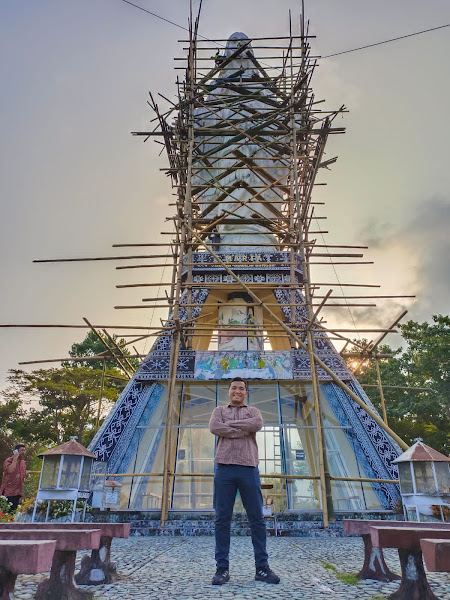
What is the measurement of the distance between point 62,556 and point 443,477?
5.81 metres

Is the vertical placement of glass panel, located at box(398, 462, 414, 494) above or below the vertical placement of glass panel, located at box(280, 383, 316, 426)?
below

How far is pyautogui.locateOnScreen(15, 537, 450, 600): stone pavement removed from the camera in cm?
305

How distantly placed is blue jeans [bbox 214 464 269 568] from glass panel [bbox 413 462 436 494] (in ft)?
13.1

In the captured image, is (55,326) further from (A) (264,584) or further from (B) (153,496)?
(A) (264,584)

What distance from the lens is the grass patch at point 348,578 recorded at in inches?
136

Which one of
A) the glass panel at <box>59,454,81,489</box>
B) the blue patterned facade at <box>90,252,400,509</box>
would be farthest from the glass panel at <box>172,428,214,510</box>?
the glass panel at <box>59,454,81,489</box>

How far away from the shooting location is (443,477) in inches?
263

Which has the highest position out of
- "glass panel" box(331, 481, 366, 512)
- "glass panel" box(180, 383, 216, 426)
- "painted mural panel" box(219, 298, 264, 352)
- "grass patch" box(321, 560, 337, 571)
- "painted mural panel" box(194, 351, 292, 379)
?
"painted mural panel" box(219, 298, 264, 352)

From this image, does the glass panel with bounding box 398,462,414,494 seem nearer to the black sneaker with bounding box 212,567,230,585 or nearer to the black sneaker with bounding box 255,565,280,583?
the black sneaker with bounding box 255,565,280,583

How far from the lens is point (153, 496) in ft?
30.2

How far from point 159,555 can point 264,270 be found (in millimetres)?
8376

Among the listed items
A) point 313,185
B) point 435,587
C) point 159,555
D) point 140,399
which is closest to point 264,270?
point 313,185

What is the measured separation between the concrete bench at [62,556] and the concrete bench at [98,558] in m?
0.58

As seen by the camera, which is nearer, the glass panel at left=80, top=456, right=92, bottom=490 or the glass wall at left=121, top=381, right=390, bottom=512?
the glass panel at left=80, top=456, right=92, bottom=490
